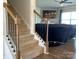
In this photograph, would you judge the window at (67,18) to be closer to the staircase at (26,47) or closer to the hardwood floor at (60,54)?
the hardwood floor at (60,54)

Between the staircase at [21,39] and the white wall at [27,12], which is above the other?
the white wall at [27,12]

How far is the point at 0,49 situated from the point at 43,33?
607 centimetres

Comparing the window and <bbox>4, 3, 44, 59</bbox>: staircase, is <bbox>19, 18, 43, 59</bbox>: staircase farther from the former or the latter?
the window

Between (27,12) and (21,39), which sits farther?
(27,12)

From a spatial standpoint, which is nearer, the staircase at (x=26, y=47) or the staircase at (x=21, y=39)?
the staircase at (x=21, y=39)

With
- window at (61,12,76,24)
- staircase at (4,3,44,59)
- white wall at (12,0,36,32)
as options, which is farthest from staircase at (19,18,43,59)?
window at (61,12,76,24)

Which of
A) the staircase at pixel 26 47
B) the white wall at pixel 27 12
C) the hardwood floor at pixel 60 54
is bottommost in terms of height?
the hardwood floor at pixel 60 54

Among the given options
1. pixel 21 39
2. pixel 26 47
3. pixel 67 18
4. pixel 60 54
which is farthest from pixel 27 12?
pixel 67 18

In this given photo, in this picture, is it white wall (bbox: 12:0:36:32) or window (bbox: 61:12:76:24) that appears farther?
window (bbox: 61:12:76:24)

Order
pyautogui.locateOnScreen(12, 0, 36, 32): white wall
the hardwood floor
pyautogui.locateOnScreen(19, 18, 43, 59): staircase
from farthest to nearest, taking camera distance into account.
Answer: pyautogui.locateOnScreen(12, 0, 36, 32): white wall < the hardwood floor < pyautogui.locateOnScreen(19, 18, 43, 59): staircase

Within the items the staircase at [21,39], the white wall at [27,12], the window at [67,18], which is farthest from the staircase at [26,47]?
the window at [67,18]

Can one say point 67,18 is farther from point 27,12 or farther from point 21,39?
point 21,39

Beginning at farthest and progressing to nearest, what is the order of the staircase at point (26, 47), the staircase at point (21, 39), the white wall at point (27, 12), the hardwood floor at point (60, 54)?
1. the white wall at point (27, 12)
2. the hardwood floor at point (60, 54)
3. the staircase at point (26, 47)
4. the staircase at point (21, 39)

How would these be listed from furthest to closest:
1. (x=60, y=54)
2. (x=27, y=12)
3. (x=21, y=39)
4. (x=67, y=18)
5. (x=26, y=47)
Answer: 1. (x=67, y=18)
2. (x=27, y=12)
3. (x=60, y=54)
4. (x=21, y=39)
5. (x=26, y=47)
